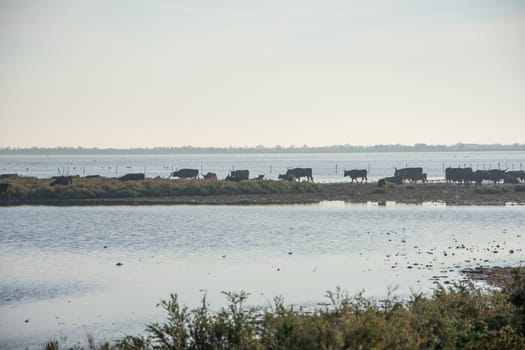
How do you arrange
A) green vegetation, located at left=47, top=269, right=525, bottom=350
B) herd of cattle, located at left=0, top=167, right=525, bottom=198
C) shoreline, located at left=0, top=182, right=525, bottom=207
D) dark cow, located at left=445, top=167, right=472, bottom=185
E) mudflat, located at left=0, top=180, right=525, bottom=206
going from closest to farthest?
green vegetation, located at left=47, top=269, right=525, bottom=350, shoreline, located at left=0, top=182, right=525, bottom=207, mudflat, located at left=0, top=180, right=525, bottom=206, herd of cattle, located at left=0, top=167, right=525, bottom=198, dark cow, located at left=445, top=167, right=472, bottom=185

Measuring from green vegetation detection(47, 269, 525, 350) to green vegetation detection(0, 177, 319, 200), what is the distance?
1829 inches

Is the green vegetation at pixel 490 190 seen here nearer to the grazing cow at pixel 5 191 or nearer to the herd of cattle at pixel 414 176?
the herd of cattle at pixel 414 176

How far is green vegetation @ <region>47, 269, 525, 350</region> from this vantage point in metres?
10.5

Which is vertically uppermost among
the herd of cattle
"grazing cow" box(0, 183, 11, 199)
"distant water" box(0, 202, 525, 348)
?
the herd of cattle

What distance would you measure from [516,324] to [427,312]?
1437 millimetres

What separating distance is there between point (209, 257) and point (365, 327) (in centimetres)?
1822

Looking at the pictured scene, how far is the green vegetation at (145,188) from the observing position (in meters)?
58.3

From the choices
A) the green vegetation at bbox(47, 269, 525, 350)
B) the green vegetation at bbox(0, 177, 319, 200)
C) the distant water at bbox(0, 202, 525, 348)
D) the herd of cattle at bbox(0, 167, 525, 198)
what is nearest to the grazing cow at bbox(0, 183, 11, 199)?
the herd of cattle at bbox(0, 167, 525, 198)

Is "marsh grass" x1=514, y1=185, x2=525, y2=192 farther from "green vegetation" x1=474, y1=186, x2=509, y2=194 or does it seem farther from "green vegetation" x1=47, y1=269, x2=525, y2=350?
"green vegetation" x1=47, y1=269, x2=525, y2=350

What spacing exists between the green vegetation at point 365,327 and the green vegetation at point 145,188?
46451 mm

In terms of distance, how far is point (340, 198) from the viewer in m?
57.5

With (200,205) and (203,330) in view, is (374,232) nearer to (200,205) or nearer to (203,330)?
(200,205)

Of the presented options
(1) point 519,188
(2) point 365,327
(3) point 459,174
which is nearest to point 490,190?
(1) point 519,188

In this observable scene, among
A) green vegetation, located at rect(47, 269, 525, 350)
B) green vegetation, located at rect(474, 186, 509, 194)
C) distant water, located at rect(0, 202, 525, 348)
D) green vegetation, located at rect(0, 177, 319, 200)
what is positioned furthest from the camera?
green vegetation, located at rect(0, 177, 319, 200)
